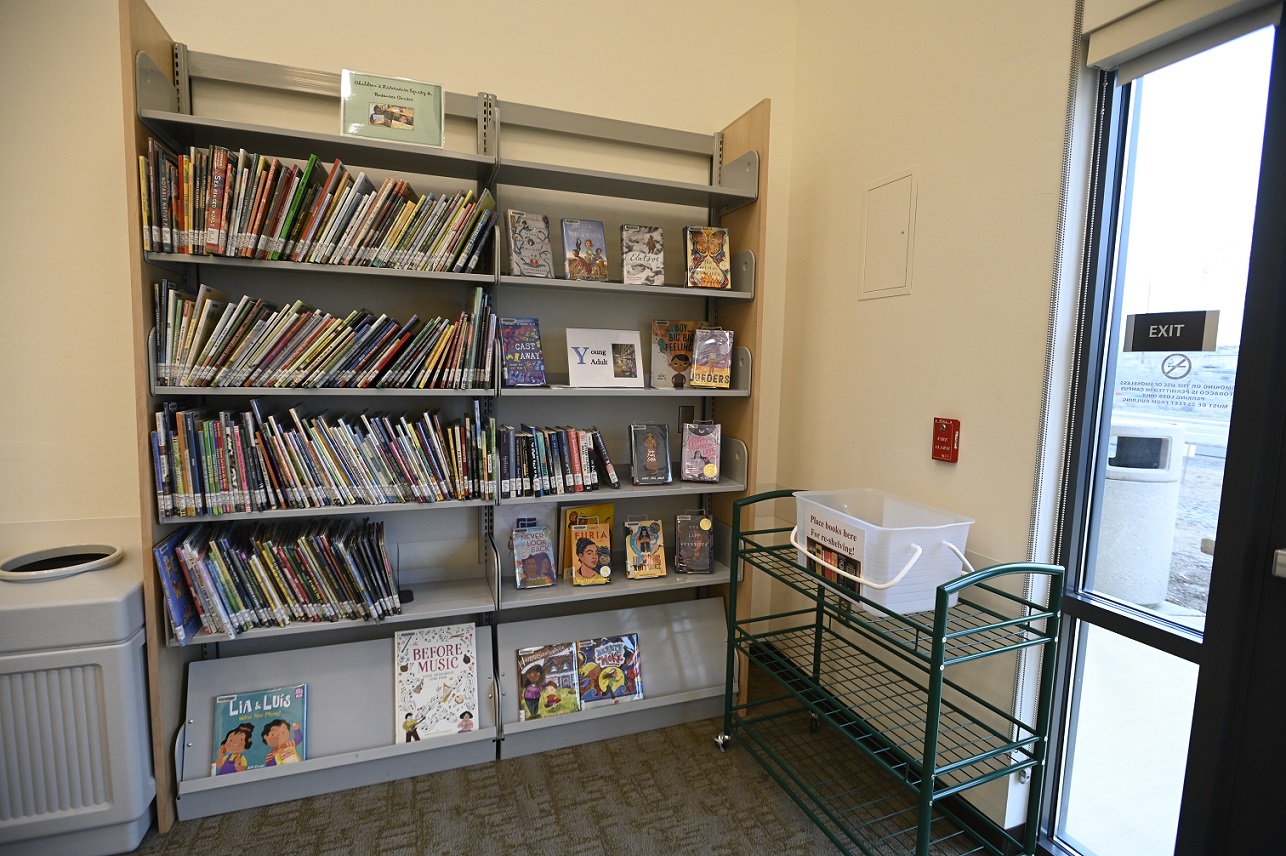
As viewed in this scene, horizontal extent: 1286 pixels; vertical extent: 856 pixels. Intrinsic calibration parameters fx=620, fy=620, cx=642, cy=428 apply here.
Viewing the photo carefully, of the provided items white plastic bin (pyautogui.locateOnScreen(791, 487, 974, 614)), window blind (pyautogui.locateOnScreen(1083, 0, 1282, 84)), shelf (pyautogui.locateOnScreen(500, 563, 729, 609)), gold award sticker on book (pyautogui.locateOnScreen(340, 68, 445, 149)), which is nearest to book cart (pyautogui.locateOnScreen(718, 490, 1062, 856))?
white plastic bin (pyautogui.locateOnScreen(791, 487, 974, 614))

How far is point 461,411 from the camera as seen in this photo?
7.80ft

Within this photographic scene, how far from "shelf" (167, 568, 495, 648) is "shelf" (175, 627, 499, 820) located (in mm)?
108

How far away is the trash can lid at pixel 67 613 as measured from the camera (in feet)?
5.29

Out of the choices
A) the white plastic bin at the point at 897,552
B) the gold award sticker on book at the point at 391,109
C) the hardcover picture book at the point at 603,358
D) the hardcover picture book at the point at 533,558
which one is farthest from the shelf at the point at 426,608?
the gold award sticker on book at the point at 391,109

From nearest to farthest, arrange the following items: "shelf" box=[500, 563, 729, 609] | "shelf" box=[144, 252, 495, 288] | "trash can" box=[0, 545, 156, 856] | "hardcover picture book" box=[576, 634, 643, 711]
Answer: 1. "trash can" box=[0, 545, 156, 856]
2. "shelf" box=[144, 252, 495, 288]
3. "shelf" box=[500, 563, 729, 609]
4. "hardcover picture book" box=[576, 634, 643, 711]

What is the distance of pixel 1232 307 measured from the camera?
4.35 feet

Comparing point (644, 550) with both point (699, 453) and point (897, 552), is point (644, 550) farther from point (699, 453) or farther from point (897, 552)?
point (897, 552)

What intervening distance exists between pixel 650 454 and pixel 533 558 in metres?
0.59

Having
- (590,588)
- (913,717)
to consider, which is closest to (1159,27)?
(913,717)

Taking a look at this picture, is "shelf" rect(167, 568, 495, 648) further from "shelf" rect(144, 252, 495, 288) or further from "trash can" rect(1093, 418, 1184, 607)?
"trash can" rect(1093, 418, 1184, 607)

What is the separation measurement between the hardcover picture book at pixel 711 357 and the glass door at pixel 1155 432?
3.83 ft

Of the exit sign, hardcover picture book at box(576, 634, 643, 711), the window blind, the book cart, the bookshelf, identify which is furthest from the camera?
hardcover picture book at box(576, 634, 643, 711)

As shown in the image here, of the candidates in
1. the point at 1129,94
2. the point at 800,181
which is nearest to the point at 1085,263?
the point at 1129,94

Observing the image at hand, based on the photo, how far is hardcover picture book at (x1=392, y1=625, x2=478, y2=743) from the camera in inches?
82.9
